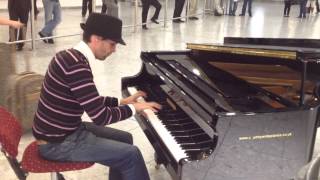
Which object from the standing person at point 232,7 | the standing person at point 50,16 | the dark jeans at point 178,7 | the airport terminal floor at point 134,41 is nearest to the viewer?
the airport terminal floor at point 134,41

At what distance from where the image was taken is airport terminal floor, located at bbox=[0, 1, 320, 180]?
341 cm

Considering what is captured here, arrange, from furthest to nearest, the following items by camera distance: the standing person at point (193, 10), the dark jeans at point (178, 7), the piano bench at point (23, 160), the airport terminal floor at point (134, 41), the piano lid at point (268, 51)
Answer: the standing person at point (193, 10)
the dark jeans at point (178, 7)
the airport terminal floor at point (134, 41)
the piano lid at point (268, 51)
the piano bench at point (23, 160)

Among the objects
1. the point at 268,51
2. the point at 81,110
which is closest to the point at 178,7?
the point at 268,51

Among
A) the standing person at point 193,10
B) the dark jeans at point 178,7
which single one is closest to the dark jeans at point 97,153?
the dark jeans at point 178,7

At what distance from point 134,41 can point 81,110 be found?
241 inches

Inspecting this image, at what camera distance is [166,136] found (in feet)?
7.38

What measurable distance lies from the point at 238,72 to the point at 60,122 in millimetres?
1406

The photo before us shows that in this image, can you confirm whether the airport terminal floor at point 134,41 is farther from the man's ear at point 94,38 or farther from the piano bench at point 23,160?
the piano bench at point 23,160

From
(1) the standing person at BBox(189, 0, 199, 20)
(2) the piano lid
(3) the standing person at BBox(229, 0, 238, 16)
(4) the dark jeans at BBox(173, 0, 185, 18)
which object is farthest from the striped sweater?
(3) the standing person at BBox(229, 0, 238, 16)

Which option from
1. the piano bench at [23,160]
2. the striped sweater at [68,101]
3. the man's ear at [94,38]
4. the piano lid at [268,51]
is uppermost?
the man's ear at [94,38]

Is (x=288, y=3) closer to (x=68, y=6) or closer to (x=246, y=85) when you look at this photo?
(x=68, y=6)

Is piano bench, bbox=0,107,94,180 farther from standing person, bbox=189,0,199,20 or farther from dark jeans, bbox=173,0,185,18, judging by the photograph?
standing person, bbox=189,0,199,20

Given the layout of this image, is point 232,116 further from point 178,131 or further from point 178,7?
point 178,7

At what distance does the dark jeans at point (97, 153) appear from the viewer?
7.22 ft
